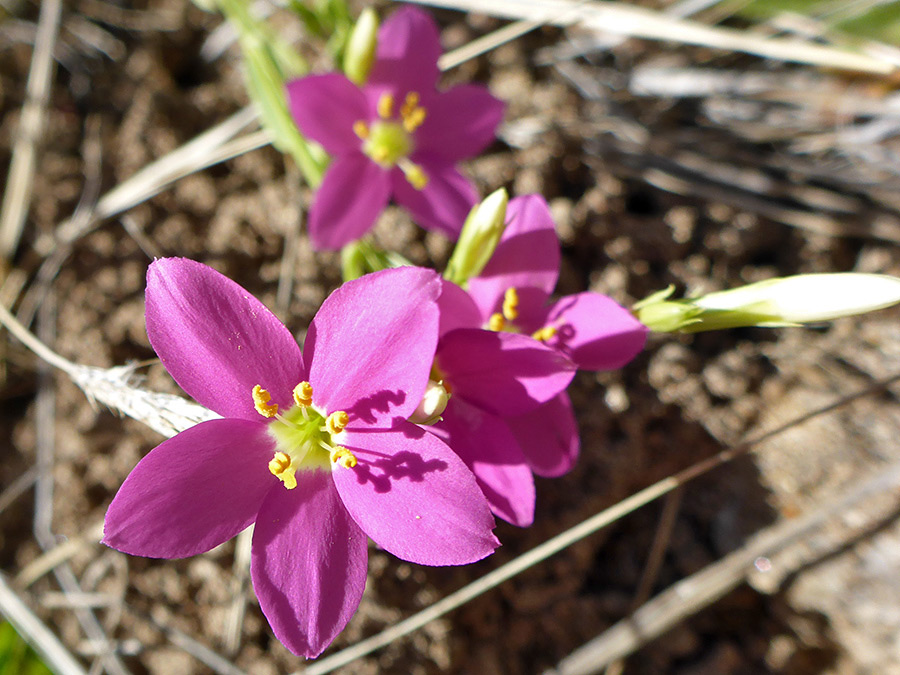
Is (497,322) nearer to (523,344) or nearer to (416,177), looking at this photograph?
(523,344)

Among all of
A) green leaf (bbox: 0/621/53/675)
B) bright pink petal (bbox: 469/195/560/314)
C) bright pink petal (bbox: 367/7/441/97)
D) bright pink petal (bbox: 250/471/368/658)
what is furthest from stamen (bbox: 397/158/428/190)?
green leaf (bbox: 0/621/53/675)

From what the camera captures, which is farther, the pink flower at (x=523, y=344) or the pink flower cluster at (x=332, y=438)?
the pink flower at (x=523, y=344)

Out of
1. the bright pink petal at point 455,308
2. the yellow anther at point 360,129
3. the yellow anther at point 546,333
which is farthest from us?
the yellow anther at point 360,129

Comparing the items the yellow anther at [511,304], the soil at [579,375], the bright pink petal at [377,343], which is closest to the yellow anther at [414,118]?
the soil at [579,375]

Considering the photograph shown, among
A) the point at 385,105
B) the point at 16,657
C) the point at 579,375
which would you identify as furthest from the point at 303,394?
the point at 16,657

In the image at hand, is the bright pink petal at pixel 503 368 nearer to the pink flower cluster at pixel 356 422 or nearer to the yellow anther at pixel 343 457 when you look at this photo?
the pink flower cluster at pixel 356 422
